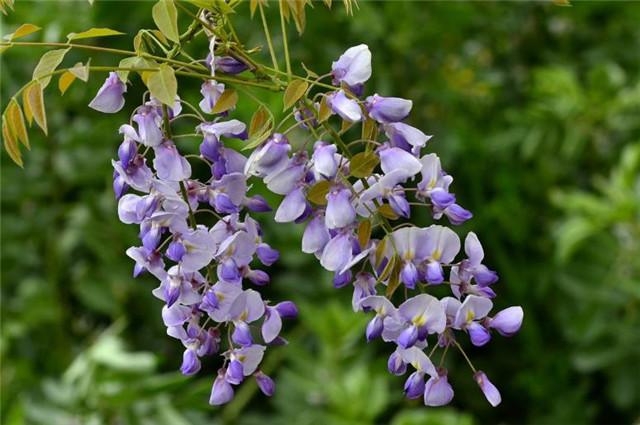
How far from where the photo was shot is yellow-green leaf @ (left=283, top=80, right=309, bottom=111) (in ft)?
2.09

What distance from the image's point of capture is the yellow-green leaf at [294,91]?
0.64 meters

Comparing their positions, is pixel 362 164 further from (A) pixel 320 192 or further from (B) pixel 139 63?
(B) pixel 139 63

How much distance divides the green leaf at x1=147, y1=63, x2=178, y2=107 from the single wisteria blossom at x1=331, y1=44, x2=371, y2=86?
0.12 m

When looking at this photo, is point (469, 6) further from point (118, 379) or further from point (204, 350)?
point (204, 350)

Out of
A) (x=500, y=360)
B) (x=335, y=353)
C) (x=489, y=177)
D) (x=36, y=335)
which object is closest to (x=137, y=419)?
(x=335, y=353)

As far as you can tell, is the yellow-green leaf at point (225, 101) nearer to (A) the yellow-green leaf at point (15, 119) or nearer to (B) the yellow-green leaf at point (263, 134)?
(B) the yellow-green leaf at point (263, 134)

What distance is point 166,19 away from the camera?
2.12 ft

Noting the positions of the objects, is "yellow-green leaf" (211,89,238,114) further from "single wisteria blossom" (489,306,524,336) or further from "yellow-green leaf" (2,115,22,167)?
"single wisteria blossom" (489,306,524,336)

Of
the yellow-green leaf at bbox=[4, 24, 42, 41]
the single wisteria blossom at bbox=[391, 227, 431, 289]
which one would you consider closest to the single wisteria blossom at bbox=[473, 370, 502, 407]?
the single wisteria blossom at bbox=[391, 227, 431, 289]

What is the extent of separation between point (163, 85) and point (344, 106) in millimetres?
122

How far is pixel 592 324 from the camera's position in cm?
201

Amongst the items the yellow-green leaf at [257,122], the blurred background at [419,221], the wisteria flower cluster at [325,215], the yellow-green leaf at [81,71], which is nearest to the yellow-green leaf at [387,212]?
the wisteria flower cluster at [325,215]

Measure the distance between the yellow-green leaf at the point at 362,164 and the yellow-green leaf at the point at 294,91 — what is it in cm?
6

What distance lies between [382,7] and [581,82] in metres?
0.75
